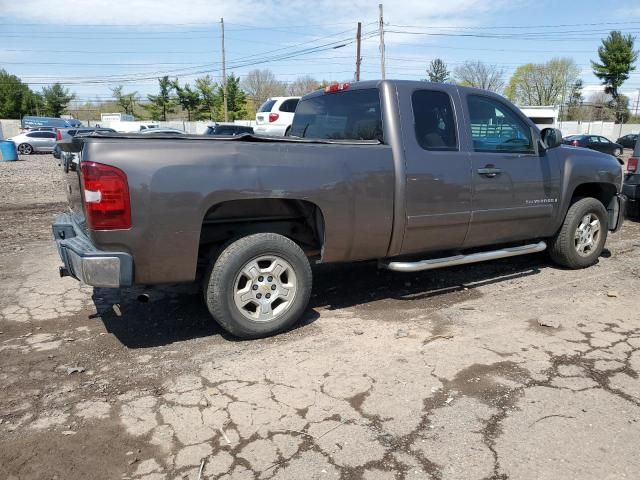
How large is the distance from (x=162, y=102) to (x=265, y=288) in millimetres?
55342

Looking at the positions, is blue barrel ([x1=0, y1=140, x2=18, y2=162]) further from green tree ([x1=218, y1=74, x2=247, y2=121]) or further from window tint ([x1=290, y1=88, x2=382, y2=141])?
green tree ([x1=218, y1=74, x2=247, y2=121])

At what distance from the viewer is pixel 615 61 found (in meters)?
56.8

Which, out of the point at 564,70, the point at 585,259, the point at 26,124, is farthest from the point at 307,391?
the point at 564,70

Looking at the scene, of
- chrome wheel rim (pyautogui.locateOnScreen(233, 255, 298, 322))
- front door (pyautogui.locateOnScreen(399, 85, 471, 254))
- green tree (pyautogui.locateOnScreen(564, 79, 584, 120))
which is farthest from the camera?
green tree (pyautogui.locateOnScreen(564, 79, 584, 120))

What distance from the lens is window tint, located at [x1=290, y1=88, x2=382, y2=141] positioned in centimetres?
456

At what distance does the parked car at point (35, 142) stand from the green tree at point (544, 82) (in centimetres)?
6089

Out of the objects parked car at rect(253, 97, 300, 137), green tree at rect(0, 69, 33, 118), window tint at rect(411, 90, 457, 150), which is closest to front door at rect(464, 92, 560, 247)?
window tint at rect(411, 90, 457, 150)

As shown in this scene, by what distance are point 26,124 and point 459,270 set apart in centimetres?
5052

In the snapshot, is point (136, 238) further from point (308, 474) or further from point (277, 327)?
point (308, 474)

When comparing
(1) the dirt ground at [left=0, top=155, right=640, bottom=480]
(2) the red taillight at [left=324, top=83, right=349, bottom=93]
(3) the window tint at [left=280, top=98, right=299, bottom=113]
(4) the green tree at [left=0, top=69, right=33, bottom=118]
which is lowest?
(1) the dirt ground at [left=0, top=155, right=640, bottom=480]

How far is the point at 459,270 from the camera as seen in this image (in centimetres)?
607

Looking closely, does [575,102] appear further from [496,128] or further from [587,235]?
[496,128]

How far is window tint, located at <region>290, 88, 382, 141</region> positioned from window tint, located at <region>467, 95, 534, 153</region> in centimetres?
100

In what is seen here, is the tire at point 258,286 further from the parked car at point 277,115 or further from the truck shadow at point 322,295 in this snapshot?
the parked car at point 277,115
